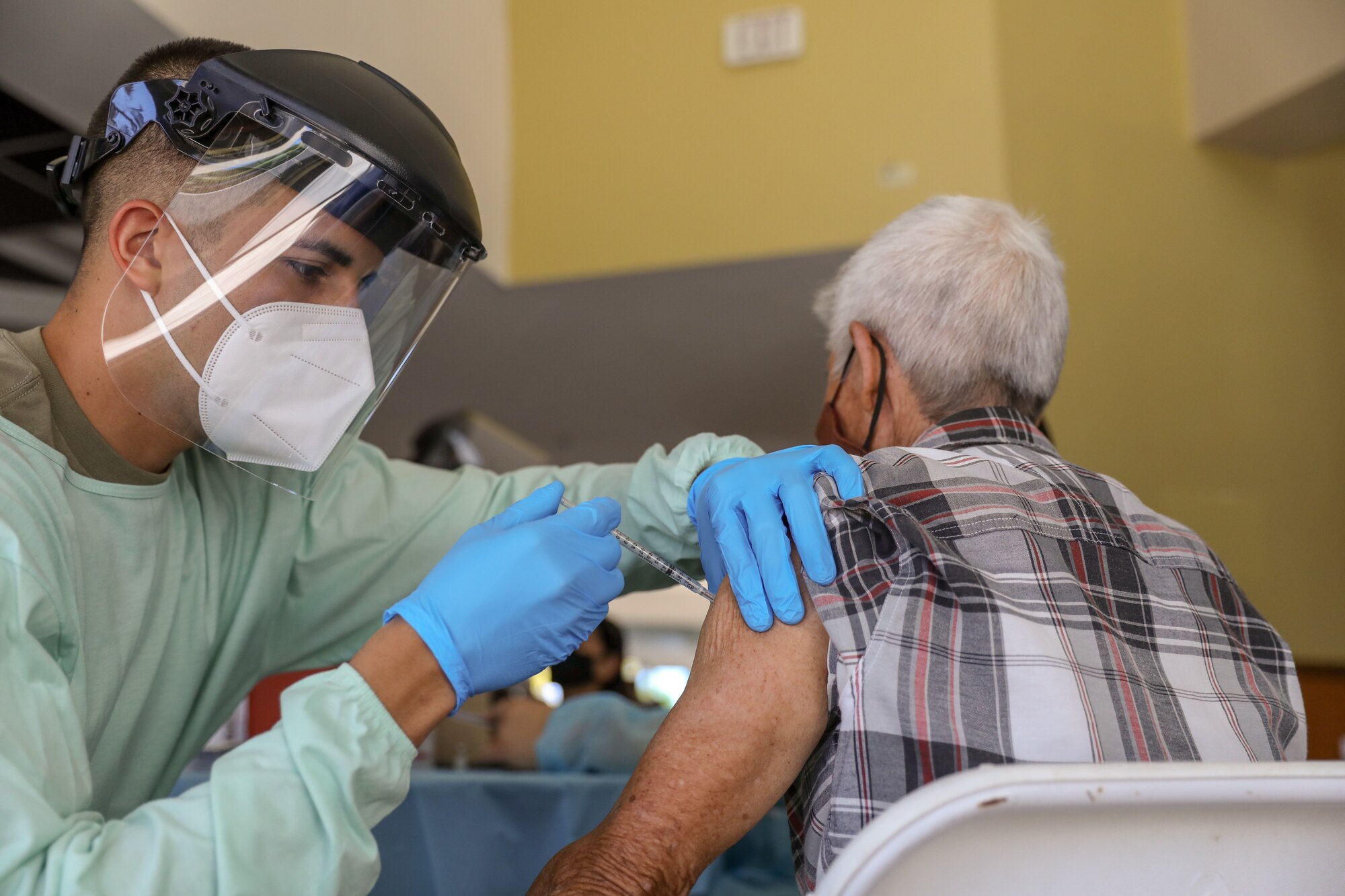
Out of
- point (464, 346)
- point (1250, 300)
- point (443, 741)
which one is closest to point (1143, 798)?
point (443, 741)

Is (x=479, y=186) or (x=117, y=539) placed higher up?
(x=479, y=186)

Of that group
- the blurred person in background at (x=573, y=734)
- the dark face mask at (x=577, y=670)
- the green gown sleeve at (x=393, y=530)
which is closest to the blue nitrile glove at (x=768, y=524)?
the green gown sleeve at (x=393, y=530)

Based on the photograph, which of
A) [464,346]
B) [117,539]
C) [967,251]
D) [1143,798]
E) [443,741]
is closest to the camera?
[1143,798]

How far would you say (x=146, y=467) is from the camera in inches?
43.8

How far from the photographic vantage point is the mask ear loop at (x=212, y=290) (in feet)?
3.33

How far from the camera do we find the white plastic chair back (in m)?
0.61

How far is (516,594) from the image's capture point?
92 centimetres

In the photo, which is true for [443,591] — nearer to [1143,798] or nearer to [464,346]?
[1143,798]

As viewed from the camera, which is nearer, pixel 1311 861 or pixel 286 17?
pixel 1311 861

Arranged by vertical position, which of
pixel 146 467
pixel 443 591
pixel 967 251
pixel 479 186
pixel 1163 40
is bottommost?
pixel 443 591

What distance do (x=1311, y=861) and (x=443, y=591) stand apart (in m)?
0.67

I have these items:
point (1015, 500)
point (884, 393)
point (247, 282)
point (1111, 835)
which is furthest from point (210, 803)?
point (884, 393)

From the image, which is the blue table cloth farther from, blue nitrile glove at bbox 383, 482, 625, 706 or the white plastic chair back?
the white plastic chair back

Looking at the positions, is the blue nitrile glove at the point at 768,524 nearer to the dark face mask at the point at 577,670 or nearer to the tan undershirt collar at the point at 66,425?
the tan undershirt collar at the point at 66,425
